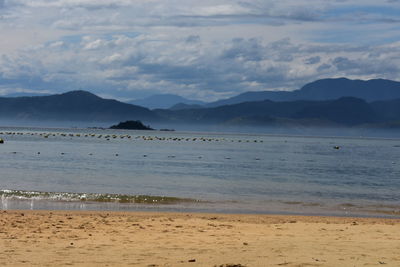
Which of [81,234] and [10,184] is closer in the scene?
[81,234]

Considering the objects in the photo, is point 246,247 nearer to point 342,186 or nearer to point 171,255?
point 171,255

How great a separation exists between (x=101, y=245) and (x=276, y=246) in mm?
4837

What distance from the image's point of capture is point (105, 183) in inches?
1462

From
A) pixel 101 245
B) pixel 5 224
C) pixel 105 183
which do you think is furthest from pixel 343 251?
pixel 105 183

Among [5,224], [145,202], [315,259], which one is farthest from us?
[145,202]

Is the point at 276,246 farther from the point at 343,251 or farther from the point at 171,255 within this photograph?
the point at 171,255

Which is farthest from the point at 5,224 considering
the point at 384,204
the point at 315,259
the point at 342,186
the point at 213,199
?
the point at 342,186

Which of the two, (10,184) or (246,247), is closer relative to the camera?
(246,247)

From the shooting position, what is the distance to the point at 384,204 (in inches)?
1240

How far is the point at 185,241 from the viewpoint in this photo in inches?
651

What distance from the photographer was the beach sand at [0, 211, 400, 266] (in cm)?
1372

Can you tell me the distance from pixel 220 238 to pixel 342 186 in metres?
26.3

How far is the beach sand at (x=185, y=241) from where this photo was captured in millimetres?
13719

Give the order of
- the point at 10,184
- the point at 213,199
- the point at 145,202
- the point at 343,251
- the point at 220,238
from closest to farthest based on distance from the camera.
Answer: the point at 343,251, the point at 220,238, the point at 145,202, the point at 213,199, the point at 10,184
